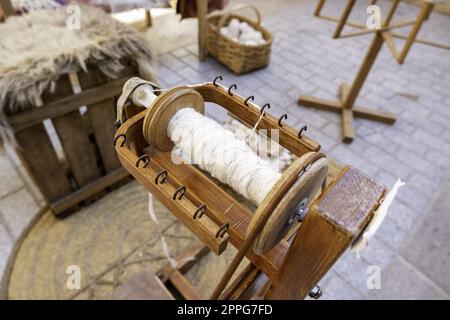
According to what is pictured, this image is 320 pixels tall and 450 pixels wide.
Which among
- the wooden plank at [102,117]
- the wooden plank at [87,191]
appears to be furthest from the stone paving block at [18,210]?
the wooden plank at [102,117]

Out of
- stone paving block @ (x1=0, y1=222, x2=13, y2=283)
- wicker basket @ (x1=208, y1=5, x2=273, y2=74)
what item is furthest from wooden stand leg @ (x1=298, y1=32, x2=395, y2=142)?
stone paving block @ (x1=0, y1=222, x2=13, y2=283)

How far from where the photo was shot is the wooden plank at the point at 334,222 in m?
0.41

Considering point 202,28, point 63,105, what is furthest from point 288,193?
point 202,28

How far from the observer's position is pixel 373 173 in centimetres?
182

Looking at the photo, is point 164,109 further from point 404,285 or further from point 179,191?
point 404,285

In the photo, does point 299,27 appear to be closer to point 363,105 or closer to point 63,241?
point 363,105

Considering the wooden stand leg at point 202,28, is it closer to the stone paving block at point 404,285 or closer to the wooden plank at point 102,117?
the wooden plank at point 102,117

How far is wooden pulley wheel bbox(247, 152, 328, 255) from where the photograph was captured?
0.42 meters

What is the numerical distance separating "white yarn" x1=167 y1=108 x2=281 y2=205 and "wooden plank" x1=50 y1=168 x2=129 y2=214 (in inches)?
42.1

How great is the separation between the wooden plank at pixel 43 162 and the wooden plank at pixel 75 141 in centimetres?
5

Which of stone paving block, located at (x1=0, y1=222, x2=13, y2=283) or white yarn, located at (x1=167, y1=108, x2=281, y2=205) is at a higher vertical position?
white yarn, located at (x1=167, y1=108, x2=281, y2=205)

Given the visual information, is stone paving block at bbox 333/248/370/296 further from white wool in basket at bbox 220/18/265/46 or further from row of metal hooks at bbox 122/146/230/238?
white wool in basket at bbox 220/18/265/46

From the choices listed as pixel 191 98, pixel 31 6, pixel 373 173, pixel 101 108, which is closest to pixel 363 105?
pixel 373 173

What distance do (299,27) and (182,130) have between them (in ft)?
9.93
